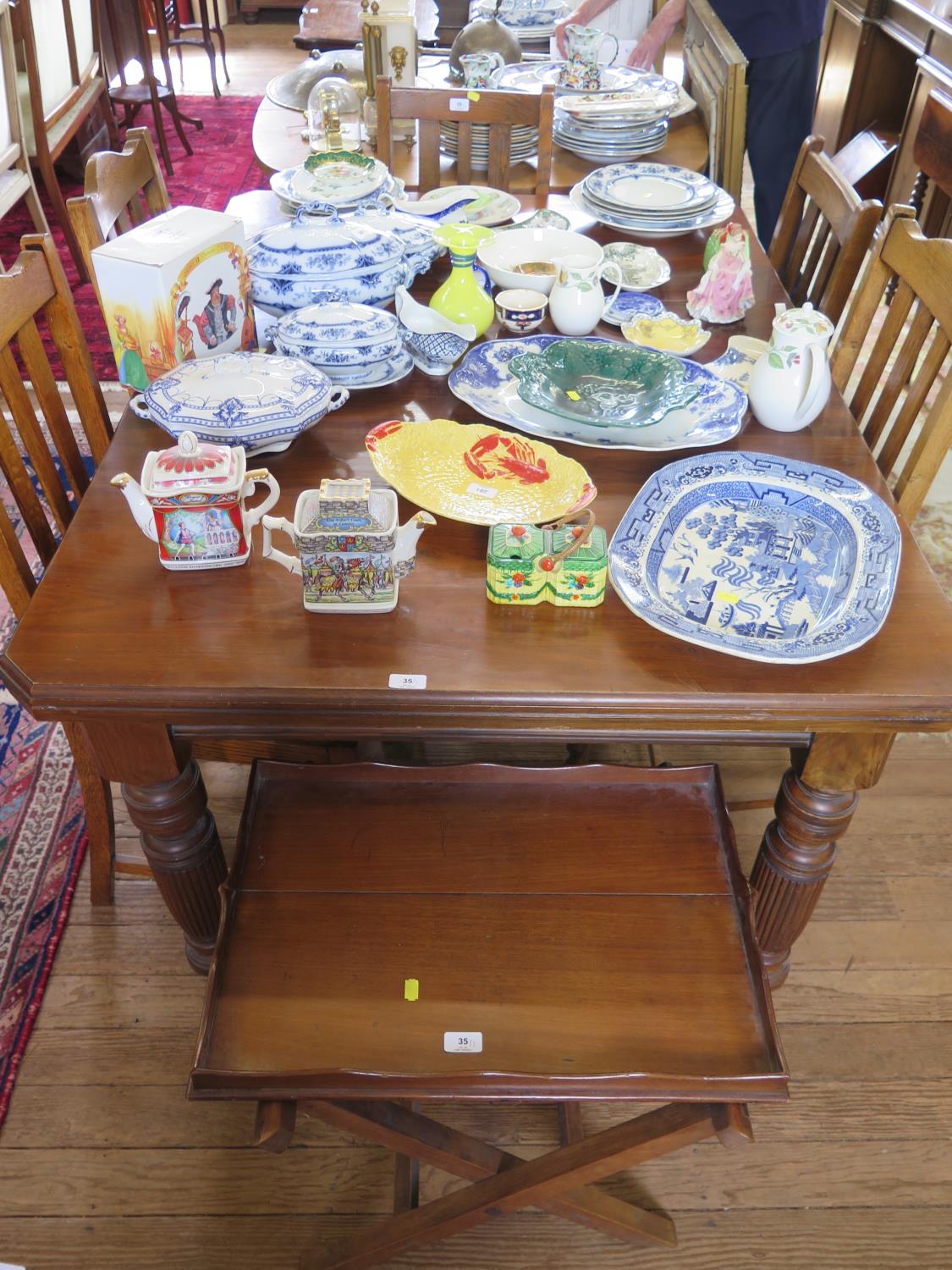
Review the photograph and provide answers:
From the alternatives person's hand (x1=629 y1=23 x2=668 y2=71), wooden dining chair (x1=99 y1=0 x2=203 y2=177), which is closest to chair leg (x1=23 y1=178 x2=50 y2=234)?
wooden dining chair (x1=99 y1=0 x2=203 y2=177)

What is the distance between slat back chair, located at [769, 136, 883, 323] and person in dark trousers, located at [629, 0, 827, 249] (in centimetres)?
99


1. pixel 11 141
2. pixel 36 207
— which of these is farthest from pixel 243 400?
pixel 11 141

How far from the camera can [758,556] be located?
123 cm

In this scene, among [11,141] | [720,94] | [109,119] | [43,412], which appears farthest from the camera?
[109,119]

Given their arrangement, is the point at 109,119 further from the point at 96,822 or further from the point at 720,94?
the point at 96,822

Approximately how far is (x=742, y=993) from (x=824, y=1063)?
1.76ft

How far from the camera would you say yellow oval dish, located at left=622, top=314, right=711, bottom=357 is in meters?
1.61

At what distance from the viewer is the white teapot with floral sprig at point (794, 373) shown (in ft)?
4.48

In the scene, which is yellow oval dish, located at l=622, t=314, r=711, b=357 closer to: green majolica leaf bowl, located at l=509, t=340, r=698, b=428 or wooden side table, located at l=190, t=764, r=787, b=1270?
green majolica leaf bowl, located at l=509, t=340, r=698, b=428

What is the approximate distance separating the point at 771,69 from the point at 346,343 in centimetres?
215

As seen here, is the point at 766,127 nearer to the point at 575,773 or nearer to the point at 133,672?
the point at 575,773

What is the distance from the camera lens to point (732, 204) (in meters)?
2.06

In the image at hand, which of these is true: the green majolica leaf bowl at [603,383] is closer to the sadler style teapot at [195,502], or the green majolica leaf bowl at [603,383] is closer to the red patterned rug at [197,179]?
the sadler style teapot at [195,502]

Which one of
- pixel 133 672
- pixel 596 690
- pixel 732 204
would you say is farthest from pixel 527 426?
pixel 732 204
